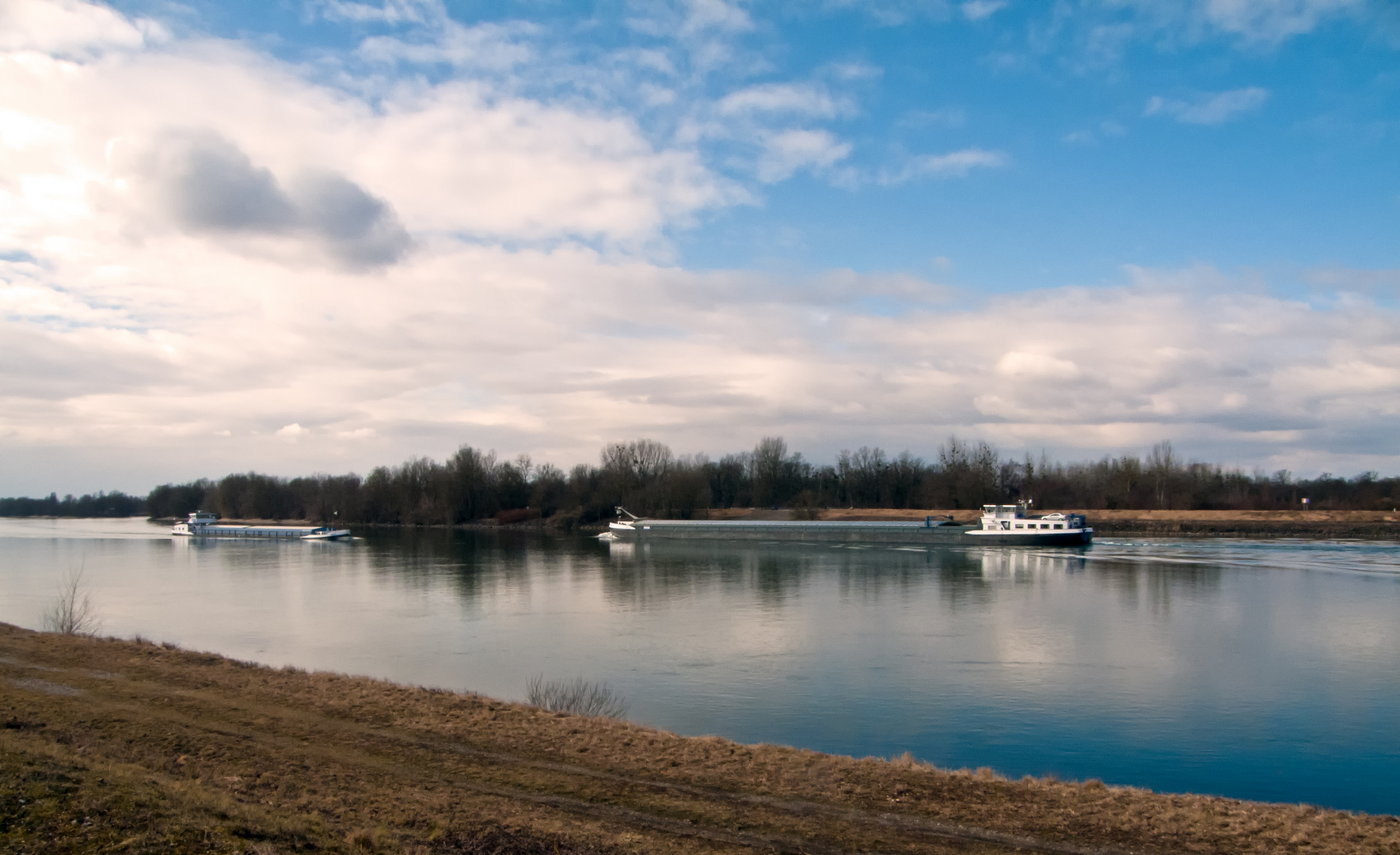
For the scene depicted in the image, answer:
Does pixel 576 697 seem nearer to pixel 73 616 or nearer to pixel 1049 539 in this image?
pixel 73 616

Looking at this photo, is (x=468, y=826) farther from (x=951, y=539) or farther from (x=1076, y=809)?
(x=951, y=539)

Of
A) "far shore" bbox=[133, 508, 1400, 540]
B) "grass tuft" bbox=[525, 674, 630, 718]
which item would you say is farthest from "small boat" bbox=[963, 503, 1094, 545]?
A: "grass tuft" bbox=[525, 674, 630, 718]

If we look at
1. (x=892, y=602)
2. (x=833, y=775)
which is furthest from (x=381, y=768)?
(x=892, y=602)

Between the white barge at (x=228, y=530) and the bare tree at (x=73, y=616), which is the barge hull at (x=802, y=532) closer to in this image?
the white barge at (x=228, y=530)

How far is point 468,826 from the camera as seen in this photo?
7.58 m

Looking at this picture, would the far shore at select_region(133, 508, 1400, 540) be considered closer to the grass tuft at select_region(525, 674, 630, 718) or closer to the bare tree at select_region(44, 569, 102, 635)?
the bare tree at select_region(44, 569, 102, 635)

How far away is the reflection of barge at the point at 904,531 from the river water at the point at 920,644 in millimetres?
10694

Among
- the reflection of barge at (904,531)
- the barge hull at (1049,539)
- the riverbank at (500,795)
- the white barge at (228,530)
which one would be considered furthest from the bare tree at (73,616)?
the barge hull at (1049,539)

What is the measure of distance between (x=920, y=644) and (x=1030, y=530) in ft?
143

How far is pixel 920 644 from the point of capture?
21875 millimetres

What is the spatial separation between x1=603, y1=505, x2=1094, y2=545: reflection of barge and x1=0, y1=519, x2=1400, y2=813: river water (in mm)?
10694

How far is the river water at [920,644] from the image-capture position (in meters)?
13.2

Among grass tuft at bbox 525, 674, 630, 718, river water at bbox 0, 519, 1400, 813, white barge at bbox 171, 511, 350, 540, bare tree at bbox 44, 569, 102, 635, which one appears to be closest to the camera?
river water at bbox 0, 519, 1400, 813

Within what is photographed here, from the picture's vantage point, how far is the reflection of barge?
197 feet
